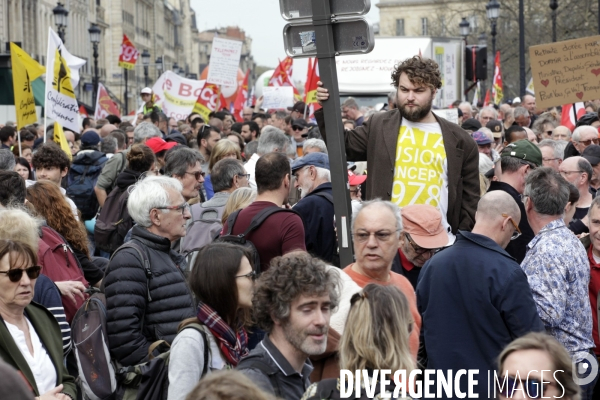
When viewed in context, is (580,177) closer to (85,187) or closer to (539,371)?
(539,371)

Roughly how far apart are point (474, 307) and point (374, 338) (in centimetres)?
138

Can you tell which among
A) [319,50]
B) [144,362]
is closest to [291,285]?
[144,362]

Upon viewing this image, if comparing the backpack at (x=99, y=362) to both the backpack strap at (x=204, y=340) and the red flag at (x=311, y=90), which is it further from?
the red flag at (x=311, y=90)

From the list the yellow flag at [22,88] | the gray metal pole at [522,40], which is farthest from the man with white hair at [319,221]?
the gray metal pole at [522,40]

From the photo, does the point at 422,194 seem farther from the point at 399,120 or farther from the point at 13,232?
the point at 13,232

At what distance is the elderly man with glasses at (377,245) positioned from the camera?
5172 millimetres

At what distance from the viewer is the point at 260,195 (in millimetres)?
6672

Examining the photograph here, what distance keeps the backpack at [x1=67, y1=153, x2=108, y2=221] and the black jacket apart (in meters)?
5.77

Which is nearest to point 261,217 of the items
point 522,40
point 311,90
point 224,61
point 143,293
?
point 143,293

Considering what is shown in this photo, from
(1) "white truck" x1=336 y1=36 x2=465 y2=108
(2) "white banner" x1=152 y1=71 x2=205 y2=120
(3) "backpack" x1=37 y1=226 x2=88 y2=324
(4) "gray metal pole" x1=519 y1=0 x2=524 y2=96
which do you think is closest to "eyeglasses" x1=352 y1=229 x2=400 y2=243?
(3) "backpack" x1=37 y1=226 x2=88 y2=324

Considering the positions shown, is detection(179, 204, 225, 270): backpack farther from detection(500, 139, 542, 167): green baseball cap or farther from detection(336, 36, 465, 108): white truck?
detection(336, 36, 465, 108): white truck

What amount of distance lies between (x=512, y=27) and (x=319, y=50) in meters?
51.5

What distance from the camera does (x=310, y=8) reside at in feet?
20.1

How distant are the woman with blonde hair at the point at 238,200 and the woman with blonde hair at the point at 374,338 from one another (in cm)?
328
